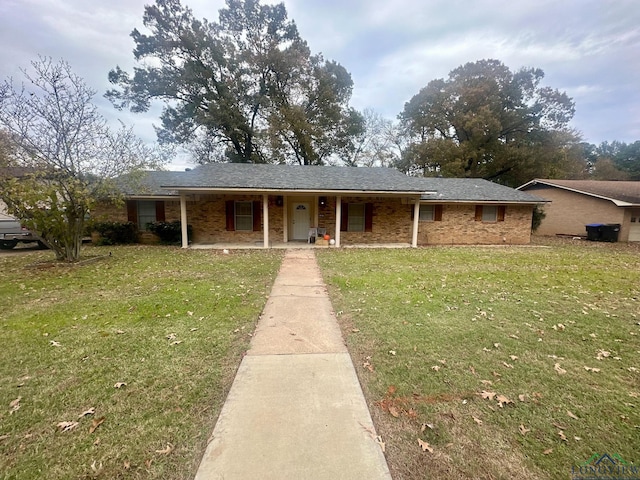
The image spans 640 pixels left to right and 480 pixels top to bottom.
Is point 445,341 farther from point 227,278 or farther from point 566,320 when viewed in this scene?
point 227,278

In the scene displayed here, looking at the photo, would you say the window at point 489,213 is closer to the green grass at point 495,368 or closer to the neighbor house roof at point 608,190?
the neighbor house roof at point 608,190

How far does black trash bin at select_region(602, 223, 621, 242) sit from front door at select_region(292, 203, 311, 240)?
15.4m

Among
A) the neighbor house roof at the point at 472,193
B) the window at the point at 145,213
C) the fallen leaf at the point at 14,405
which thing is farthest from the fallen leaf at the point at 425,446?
the window at the point at 145,213

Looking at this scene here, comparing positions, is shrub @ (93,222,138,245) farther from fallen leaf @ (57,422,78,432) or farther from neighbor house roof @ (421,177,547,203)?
neighbor house roof @ (421,177,547,203)

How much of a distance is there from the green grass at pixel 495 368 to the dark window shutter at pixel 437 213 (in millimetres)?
7166

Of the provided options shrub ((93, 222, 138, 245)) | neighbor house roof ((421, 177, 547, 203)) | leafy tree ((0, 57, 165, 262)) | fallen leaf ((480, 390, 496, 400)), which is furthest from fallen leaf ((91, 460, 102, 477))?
neighbor house roof ((421, 177, 547, 203))

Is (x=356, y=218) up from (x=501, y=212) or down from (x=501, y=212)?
down

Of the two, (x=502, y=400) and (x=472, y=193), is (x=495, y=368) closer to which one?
(x=502, y=400)

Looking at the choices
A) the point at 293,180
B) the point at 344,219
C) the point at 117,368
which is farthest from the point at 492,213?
the point at 117,368

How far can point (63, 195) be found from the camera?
8.20 metres

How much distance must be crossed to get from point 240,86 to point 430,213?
1860 cm

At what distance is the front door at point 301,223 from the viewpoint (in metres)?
13.4

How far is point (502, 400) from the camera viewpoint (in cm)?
253

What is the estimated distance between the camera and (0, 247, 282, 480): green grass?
193 cm
